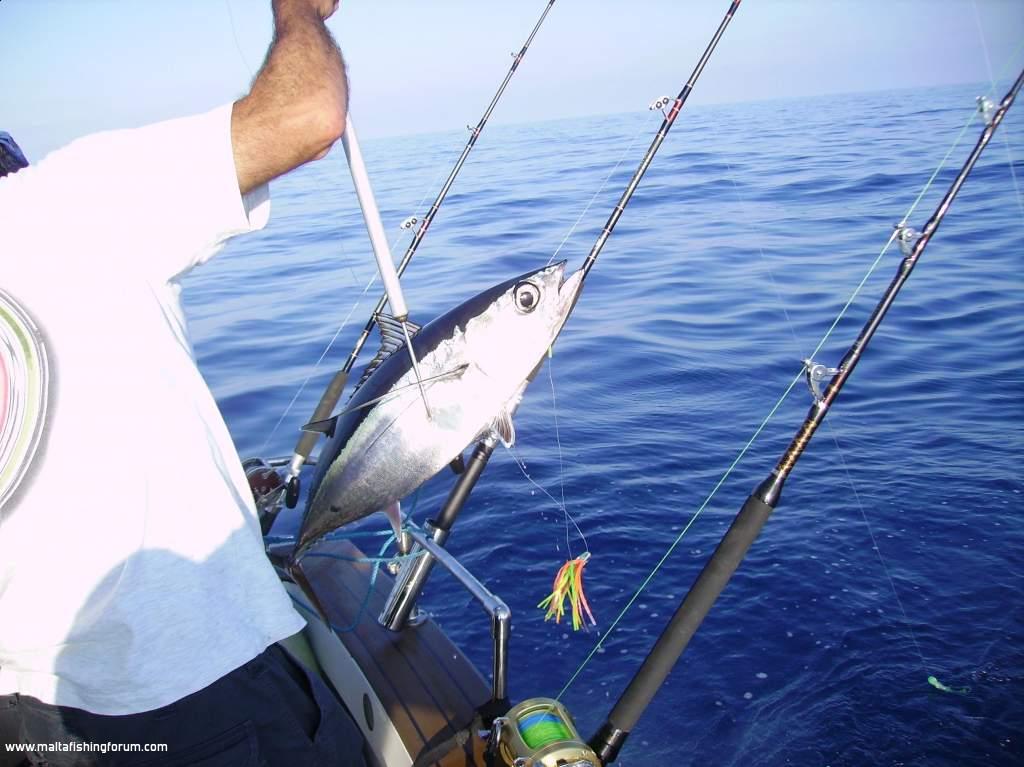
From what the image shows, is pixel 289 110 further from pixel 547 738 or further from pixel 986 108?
pixel 986 108

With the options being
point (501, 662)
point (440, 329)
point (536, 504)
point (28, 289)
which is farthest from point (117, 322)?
point (536, 504)

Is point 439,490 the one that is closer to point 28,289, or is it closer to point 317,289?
point 28,289

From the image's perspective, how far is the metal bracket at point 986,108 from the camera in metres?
2.57

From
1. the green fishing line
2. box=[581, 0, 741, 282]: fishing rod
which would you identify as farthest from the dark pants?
the green fishing line

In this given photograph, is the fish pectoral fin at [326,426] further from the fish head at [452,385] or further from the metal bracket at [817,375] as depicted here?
the metal bracket at [817,375]

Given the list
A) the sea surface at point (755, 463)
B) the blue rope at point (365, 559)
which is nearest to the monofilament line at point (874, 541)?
the sea surface at point (755, 463)

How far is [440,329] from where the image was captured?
2.00 meters

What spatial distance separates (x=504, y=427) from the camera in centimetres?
202

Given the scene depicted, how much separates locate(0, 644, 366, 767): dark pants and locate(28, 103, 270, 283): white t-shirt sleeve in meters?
1.02

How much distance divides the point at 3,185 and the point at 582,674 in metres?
3.23

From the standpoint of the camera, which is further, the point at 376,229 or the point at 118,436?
the point at 376,229

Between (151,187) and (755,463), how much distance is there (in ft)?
14.3

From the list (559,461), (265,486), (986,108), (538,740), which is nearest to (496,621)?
(538,740)

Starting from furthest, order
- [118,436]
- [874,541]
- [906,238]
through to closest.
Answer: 1. [874,541]
2. [906,238]
3. [118,436]
